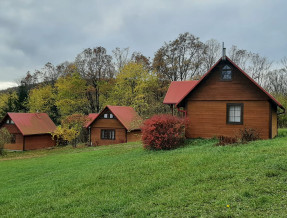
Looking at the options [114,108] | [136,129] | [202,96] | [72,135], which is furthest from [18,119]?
[202,96]

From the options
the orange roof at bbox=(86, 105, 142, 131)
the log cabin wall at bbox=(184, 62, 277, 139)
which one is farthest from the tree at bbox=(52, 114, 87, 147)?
the log cabin wall at bbox=(184, 62, 277, 139)

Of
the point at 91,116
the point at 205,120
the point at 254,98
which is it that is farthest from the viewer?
the point at 91,116

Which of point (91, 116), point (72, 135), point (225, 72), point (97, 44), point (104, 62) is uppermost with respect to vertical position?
point (97, 44)

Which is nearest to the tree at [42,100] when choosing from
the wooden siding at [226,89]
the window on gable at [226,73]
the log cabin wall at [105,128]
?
the log cabin wall at [105,128]

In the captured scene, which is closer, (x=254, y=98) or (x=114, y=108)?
(x=254, y=98)

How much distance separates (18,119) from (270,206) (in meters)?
37.1

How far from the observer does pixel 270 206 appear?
5062mm

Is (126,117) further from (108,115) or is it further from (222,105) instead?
(222,105)

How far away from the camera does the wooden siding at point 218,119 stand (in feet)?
54.5

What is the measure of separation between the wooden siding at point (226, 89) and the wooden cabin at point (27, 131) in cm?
2535

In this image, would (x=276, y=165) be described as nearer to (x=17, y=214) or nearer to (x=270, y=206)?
(x=270, y=206)

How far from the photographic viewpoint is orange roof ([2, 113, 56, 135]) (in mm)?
35647

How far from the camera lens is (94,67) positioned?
4638cm

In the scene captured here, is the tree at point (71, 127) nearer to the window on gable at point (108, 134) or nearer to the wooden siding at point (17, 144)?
the window on gable at point (108, 134)
